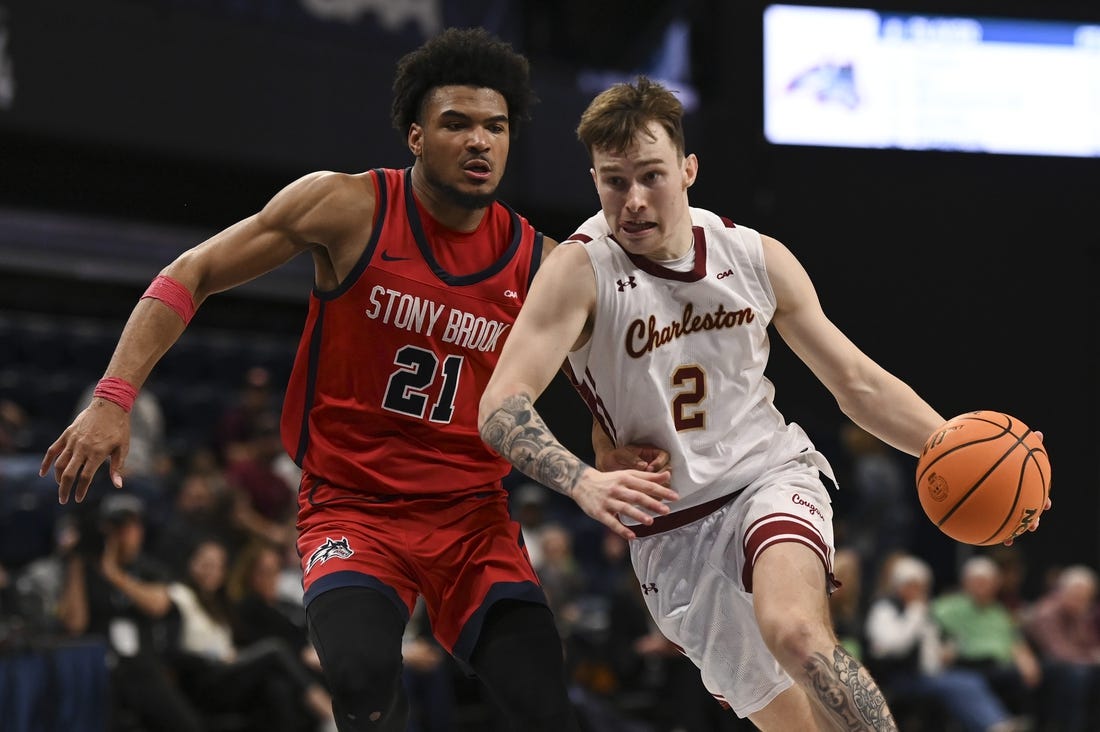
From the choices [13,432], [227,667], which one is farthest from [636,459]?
[13,432]

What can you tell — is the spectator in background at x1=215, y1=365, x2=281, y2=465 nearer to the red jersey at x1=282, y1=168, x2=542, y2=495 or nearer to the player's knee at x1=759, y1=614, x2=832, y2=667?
the red jersey at x1=282, y1=168, x2=542, y2=495

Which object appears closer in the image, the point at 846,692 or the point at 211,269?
the point at 846,692

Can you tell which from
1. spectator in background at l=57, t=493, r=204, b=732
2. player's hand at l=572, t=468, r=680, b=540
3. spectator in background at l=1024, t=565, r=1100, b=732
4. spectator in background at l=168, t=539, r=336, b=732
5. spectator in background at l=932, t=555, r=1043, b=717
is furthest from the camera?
spectator in background at l=1024, t=565, r=1100, b=732

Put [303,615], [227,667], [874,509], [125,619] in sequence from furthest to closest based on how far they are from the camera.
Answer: [874,509] < [303,615] < [227,667] < [125,619]

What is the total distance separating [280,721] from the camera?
802cm

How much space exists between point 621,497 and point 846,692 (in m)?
0.83

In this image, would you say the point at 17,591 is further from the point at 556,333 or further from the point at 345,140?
the point at 345,140

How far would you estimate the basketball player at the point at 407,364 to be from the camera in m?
3.97

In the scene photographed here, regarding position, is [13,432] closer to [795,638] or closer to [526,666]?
[526,666]

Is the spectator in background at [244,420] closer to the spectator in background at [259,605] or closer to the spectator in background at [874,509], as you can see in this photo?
the spectator in background at [259,605]

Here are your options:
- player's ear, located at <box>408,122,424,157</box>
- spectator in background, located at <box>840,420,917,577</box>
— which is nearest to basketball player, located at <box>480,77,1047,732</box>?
player's ear, located at <box>408,122,424,157</box>

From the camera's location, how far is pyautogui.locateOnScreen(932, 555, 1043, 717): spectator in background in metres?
11.2

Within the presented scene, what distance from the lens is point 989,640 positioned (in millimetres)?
11297

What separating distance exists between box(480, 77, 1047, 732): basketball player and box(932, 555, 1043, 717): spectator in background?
297 inches
